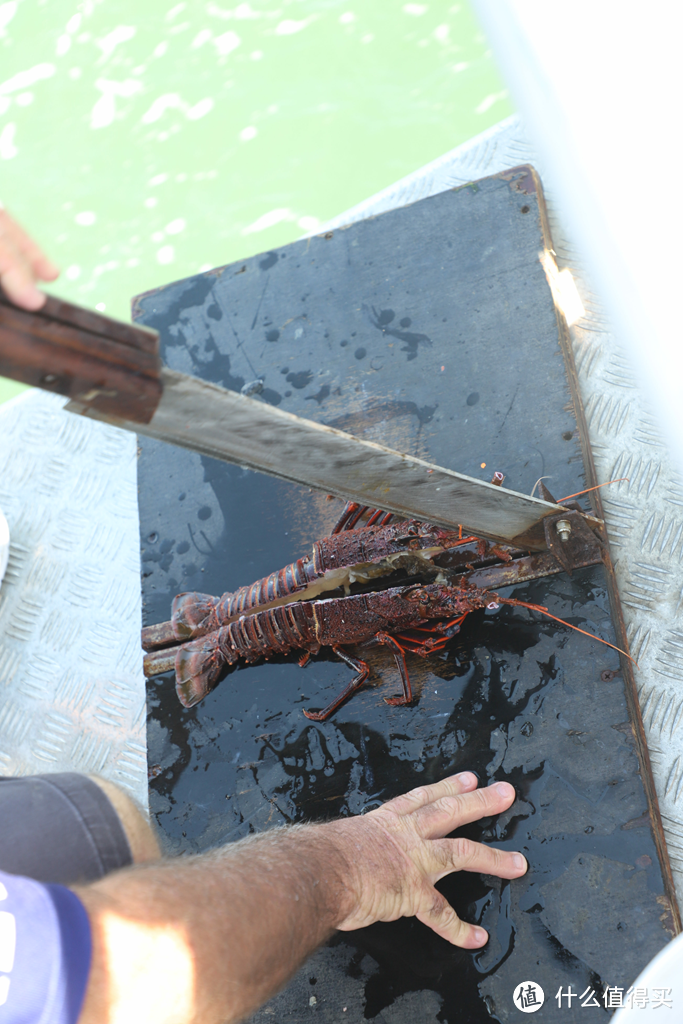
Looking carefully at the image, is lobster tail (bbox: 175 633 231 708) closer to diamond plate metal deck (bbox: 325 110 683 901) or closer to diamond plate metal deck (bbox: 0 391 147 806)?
diamond plate metal deck (bbox: 0 391 147 806)

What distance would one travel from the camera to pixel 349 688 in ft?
7.82

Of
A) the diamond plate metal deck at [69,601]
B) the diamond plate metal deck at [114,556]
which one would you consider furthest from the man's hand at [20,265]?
the diamond plate metal deck at [69,601]

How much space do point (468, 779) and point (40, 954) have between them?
1.28 meters

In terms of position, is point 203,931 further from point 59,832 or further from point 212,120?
point 212,120

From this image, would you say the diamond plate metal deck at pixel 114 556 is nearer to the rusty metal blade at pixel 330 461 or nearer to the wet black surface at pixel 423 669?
the wet black surface at pixel 423 669

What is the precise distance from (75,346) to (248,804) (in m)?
1.71

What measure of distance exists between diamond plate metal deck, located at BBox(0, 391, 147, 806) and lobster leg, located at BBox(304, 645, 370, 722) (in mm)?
786

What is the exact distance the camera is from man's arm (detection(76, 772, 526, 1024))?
1.18 metres

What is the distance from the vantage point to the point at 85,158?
5.08 m

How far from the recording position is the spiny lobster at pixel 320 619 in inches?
90.0

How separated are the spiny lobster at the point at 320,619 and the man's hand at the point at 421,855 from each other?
36 cm

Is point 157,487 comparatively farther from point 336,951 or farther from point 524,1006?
point 524,1006

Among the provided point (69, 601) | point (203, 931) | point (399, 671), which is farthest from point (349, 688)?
point (69, 601)

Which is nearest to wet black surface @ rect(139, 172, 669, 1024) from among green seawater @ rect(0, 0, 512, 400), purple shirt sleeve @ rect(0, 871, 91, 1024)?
purple shirt sleeve @ rect(0, 871, 91, 1024)
